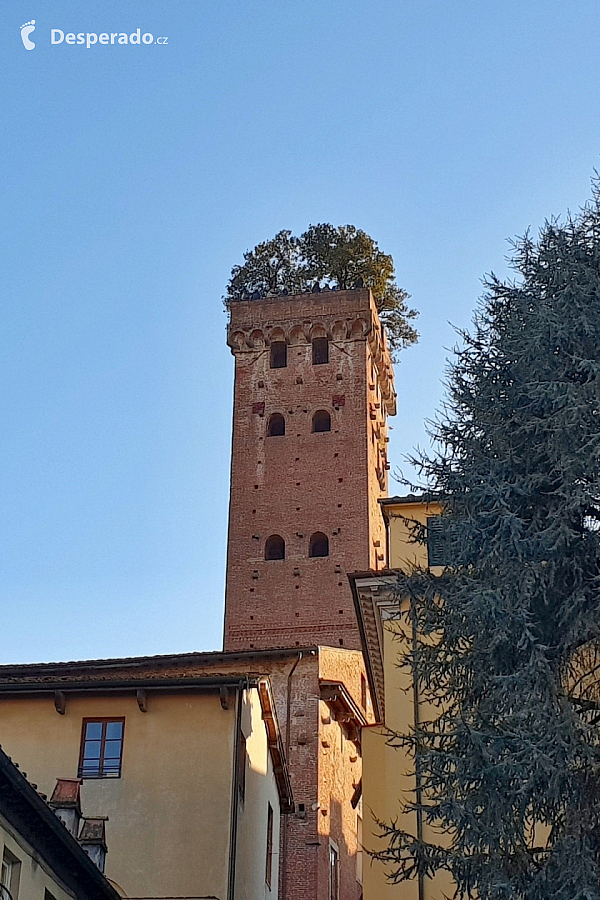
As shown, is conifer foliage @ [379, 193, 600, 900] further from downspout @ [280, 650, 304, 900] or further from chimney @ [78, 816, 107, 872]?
downspout @ [280, 650, 304, 900]

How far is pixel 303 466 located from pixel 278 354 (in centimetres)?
579

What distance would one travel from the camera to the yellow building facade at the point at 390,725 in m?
20.2

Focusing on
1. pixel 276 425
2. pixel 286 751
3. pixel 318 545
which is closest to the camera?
pixel 286 751

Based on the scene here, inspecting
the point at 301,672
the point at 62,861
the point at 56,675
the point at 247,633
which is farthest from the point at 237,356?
the point at 62,861

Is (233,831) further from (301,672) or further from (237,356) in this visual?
(237,356)

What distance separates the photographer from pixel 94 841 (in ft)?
57.4

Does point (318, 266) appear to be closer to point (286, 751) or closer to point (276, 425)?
point (276, 425)

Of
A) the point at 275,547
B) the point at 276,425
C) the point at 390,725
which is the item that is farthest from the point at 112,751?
the point at 276,425

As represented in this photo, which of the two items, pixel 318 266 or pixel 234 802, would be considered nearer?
pixel 234 802

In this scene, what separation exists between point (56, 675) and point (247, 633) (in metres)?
21.1

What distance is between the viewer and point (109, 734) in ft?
67.1

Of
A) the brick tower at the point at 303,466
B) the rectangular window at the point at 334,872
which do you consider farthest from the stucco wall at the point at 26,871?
the brick tower at the point at 303,466

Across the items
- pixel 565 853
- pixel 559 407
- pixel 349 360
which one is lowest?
pixel 565 853

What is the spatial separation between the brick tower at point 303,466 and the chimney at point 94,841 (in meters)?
26.4
